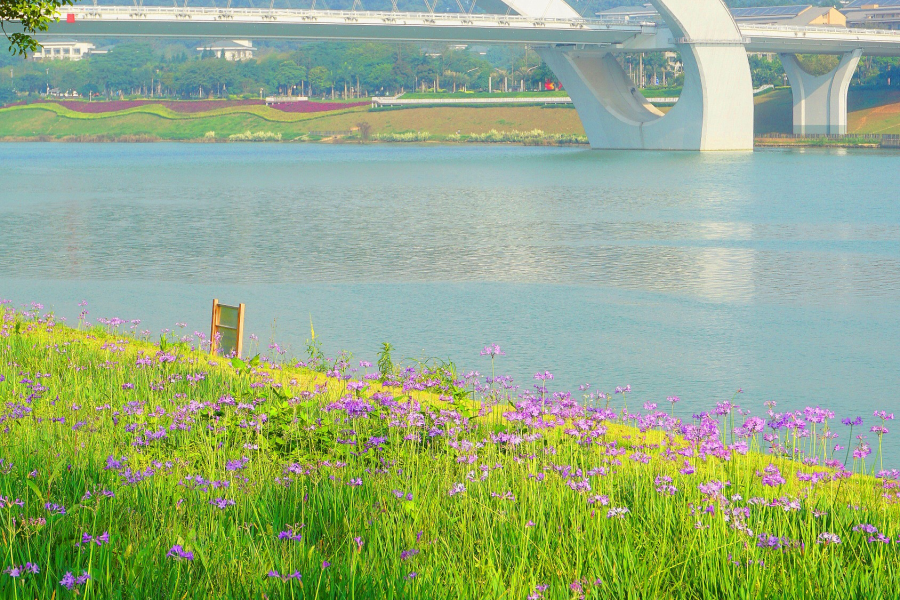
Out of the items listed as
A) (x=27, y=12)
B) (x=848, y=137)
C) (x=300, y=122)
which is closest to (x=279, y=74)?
(x=300, y=122)

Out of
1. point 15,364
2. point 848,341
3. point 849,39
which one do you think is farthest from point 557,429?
point 849,39

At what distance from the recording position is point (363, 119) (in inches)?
3194

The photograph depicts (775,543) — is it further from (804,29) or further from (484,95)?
(484,95)

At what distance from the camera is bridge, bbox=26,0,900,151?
42.1 metres

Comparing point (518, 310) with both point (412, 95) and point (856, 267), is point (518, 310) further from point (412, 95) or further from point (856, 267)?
point (412, 95)

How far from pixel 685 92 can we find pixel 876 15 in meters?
43.8

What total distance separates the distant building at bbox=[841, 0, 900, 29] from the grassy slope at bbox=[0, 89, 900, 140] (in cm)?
1944

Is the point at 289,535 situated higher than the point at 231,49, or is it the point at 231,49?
the point at 231,49

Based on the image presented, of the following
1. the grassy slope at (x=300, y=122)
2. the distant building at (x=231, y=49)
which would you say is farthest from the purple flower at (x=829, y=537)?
the distant building at (x=231, y=49)

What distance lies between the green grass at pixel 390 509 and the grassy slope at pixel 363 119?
205 ft

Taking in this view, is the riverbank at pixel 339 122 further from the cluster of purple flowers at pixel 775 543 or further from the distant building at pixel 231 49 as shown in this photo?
the cluster of purple flowers at pixel 775 543

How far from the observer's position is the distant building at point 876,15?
85.7m

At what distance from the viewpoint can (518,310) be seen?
463 inches

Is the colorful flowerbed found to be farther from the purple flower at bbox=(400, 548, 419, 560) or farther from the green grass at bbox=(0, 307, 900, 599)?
the purple flower at bbox=(400, 548, 419, 560)
